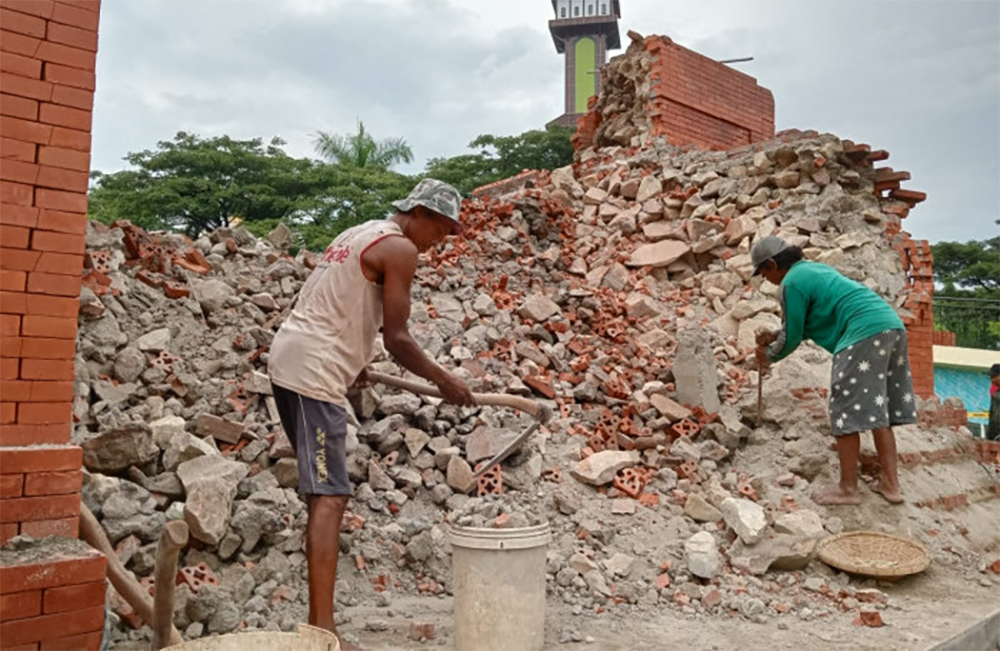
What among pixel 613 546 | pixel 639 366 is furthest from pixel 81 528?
pixel 639 366

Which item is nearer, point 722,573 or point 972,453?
point 722,573

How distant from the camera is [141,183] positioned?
19125 millimetres

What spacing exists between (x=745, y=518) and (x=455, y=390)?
77.2 inches

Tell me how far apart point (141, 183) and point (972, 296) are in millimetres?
24552

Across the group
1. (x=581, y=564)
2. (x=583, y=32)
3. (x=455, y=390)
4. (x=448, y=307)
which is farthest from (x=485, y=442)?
(x=583, y=32)

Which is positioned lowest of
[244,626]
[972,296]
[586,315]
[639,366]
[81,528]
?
[244,626]

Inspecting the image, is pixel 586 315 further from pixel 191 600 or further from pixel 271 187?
pixel 271 187

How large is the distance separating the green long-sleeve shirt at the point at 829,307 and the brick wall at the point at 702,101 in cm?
489

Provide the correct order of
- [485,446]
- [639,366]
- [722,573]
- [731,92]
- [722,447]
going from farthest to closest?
1. [731,92]
2. [639,366]
3. [722,447]
4. [485,446]
5. [722,573]

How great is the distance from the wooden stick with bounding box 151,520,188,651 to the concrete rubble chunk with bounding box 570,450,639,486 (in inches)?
104

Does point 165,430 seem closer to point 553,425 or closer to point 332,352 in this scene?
point 332,352

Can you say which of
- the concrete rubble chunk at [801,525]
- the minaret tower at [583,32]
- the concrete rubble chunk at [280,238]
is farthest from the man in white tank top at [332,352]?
the minaret tower at [583,32]

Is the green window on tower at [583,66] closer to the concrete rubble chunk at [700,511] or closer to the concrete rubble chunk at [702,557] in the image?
the concrete rubble chunk at [700,511]

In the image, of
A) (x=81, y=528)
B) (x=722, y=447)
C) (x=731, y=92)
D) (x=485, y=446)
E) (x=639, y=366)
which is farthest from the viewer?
(x=731, y=92)
